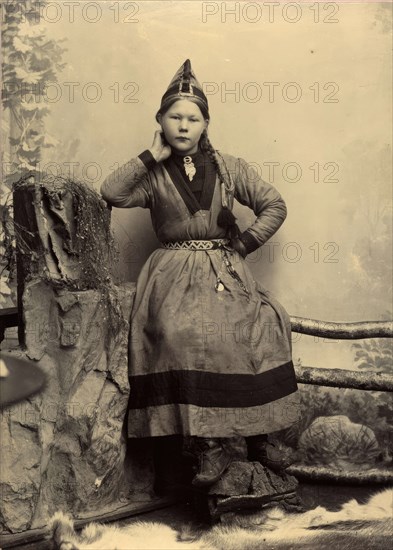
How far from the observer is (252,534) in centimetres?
400

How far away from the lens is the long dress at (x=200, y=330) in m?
4.01

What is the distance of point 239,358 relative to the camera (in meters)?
4.07

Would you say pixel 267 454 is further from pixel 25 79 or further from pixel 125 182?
pixel 25 79

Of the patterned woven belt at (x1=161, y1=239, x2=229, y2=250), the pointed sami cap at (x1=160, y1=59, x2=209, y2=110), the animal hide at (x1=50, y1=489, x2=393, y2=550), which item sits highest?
the pointed sami cap at (x1=160, y1=59, x2=209, y2=110)

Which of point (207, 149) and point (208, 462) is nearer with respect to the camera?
point (208, 462)

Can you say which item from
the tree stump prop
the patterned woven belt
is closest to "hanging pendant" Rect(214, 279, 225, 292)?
the patterned woven belt

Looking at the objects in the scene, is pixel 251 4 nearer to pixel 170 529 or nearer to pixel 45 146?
pixel 45 146

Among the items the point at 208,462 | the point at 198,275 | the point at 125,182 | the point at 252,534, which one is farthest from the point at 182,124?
the point at 252,534

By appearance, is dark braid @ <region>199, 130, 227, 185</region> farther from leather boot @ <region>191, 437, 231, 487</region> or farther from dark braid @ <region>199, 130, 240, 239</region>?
leather boot @ <region>191, 437, 231, 487</region>

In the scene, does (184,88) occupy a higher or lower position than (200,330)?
higher

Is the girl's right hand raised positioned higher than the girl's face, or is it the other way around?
the girl's face

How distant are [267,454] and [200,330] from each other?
1.98 feet

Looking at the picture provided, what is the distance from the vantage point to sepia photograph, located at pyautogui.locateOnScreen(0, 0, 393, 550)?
393 centimetres

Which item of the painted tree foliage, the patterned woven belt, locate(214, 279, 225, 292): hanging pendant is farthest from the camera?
the painted tree foliage
